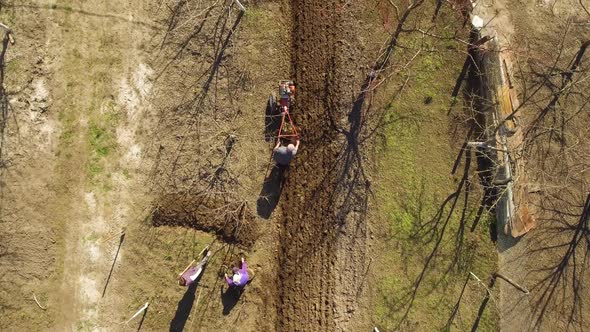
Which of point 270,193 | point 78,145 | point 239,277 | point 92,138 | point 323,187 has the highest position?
point 323,187

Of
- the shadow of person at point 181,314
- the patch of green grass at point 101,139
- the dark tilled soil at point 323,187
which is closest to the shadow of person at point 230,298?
the shadow of person at point 181,314

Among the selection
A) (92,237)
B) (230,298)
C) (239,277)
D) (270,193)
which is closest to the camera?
(239,277)

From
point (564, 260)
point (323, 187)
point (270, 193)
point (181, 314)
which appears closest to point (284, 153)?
point (270, 193)

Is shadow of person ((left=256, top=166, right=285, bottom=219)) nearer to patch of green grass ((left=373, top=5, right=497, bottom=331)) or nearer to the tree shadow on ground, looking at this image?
patch of green grass ((left=373, top=5, right=497, bottom=331))

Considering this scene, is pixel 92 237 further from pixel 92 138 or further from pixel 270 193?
pixel 270 193

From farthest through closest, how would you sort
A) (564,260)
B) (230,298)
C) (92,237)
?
(564,260)
(230,298)
(92,237)

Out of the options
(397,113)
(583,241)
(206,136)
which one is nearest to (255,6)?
(206,136)

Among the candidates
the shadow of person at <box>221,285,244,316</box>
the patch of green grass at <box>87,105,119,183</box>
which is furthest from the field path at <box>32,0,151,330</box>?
the shadow of person at <box>221,285,244,316</box>

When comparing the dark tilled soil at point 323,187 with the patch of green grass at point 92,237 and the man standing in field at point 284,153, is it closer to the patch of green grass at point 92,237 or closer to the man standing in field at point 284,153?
the man standing in field at point 284,153
